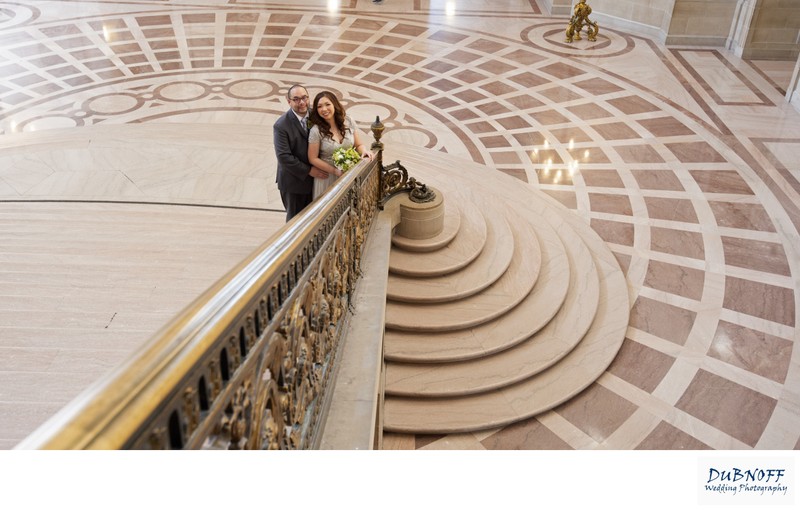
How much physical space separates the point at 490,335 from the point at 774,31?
8201 millimetres

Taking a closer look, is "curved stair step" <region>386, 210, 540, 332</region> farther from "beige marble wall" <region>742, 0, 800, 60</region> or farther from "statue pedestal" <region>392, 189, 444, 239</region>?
"beige marble wall" <region>742, 0, 800, 60</region>

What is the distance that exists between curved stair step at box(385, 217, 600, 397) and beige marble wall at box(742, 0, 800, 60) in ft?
23.1

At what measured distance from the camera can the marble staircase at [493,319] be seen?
4.05 meters

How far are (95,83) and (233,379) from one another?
861cm

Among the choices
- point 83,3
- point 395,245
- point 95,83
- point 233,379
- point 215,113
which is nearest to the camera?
point 233,379

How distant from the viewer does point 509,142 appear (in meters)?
7.31

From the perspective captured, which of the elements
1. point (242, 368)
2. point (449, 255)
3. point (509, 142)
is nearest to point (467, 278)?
point (449, 255)

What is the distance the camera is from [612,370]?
171 inches

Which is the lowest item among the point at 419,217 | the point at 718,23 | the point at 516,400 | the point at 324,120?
the point at 516,400

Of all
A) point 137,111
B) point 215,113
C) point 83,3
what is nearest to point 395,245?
point 215,113

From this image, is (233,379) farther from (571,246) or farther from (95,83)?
(95,83)

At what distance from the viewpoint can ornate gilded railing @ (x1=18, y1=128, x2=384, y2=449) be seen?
2.77 ft

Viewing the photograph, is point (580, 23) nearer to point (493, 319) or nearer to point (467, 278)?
point (467, 278)

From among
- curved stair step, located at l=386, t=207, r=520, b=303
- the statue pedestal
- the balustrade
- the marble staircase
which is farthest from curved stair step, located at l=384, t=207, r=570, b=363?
the balustrade
